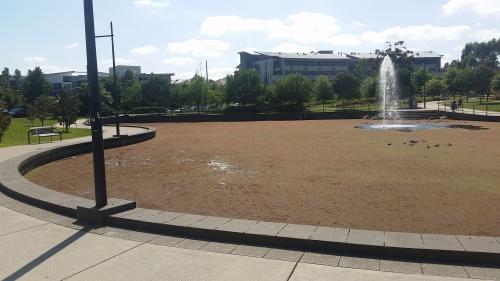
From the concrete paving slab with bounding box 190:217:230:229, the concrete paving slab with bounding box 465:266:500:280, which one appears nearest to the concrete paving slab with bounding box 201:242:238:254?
the concrete paving slab with bounding box 190:217:230:229

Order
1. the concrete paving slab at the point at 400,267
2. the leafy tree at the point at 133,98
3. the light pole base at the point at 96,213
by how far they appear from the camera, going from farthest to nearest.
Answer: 1. the leafy tree at the point at 133,98
2. the light pole base at the point at 96,213
3. the concrete paving slab at the point at 400,267

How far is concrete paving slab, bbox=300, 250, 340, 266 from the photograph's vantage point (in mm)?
5090

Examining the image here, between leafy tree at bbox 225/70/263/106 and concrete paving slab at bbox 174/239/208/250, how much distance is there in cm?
5056

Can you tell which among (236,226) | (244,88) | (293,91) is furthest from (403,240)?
(244,88)

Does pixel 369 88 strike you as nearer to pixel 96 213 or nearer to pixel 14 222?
pixel 96 213

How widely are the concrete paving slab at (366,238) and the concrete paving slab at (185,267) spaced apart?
3.00 ft

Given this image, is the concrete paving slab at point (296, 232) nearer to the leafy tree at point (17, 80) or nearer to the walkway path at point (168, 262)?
the walkway path at point (168, 262)

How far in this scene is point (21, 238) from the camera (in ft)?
20.1

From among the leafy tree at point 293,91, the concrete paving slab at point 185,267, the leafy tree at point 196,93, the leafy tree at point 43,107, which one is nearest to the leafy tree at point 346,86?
the leafy tree at point 293,91

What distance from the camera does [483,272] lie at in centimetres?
473

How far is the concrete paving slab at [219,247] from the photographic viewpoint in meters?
5.53

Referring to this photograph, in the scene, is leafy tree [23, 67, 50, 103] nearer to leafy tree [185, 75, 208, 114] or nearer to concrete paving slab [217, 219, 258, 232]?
leafy tree [185, 75, 208, 114]

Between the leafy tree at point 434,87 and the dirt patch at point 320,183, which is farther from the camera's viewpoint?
the leafy tree at point 434,87

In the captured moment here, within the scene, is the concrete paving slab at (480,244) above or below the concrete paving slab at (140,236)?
above
